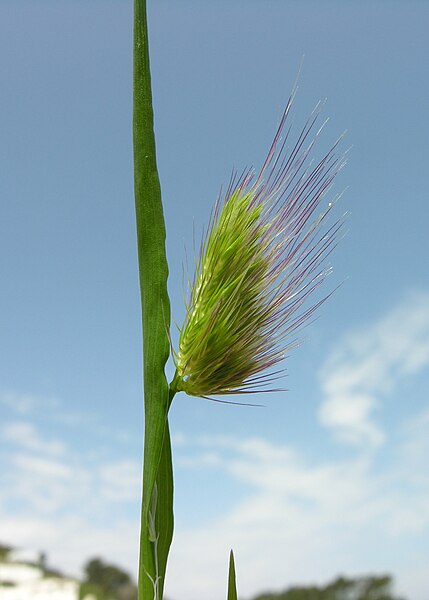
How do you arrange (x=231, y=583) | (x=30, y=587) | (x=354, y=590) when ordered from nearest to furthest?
(x=231, y=583)
(x=30, y=587)
(x=354, y=590)

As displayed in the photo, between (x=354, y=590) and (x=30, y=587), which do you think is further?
(x=354, y=590)

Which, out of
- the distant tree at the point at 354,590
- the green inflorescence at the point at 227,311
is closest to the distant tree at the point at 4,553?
the green inflorescence at the point at 227,311

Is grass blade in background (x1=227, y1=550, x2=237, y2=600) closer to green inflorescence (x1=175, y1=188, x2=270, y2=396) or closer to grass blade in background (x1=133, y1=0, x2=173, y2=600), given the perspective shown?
grass blade in background (x1=133, y1=0, x2=173, y2=600)

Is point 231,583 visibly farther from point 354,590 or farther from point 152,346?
point 354,590

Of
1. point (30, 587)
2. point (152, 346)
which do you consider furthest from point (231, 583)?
point (30, 587)

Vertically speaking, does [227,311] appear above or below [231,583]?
above

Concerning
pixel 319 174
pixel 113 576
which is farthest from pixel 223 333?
pixel 113 576

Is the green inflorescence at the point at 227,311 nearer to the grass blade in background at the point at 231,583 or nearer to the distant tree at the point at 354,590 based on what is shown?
the grass blade in background at the point at 231,583

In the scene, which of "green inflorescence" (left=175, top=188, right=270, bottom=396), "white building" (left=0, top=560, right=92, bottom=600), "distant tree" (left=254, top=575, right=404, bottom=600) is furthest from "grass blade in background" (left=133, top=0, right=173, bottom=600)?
"distant tree" (left=254, top=575, right=404, bottom=600)
